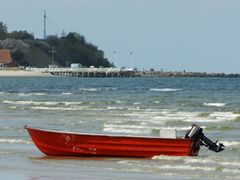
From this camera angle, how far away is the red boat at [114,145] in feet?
82.3

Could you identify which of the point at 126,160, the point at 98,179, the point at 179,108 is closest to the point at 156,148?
the point at 126,160

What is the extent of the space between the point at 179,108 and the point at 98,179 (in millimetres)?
30205

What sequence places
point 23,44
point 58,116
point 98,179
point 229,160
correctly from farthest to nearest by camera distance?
point 23,44, point 58,116, point 229,160, point 98,179

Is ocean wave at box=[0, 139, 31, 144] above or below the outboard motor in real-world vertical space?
below

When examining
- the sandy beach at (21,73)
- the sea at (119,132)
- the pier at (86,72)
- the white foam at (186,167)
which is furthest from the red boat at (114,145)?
the pier at (86,72)

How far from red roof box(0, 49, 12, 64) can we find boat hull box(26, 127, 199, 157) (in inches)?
6323

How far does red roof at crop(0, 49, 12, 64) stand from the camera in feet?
611

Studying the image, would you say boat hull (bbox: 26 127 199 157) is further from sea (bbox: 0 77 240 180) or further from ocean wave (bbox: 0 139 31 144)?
ocean wave (bbox: 0 139 31 144)

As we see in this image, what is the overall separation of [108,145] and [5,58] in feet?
540

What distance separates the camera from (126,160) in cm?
2505

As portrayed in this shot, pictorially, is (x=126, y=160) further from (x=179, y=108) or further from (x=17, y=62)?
(x=17, y=62)

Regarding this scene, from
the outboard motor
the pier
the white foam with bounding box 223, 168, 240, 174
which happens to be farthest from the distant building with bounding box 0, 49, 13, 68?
the white foam with bounding box 223, 168, 240, 174

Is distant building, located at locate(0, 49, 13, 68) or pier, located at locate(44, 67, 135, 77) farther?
distant building, located at locate(0, 49, 13, 68)

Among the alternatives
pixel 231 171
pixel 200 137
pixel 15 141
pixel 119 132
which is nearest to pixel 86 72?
pixel 119 132
